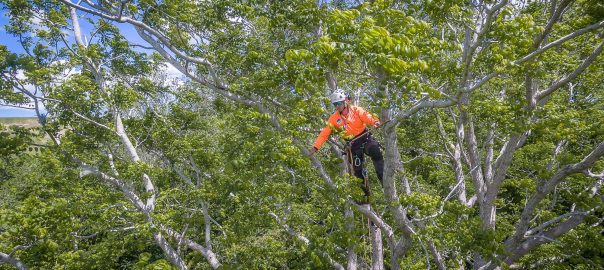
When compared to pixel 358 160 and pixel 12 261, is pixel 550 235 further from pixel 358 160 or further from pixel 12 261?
pixel 12 261

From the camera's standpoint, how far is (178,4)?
6.68m

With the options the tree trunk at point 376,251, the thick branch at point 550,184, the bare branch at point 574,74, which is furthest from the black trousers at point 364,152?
the bare branch at point 574,74

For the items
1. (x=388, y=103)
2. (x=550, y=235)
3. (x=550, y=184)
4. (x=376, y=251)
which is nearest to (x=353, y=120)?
(x=388, y=103)

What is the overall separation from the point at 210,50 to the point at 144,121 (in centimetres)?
359

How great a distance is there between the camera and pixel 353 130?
5266mm

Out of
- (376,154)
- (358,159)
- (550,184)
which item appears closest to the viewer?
(550,184)

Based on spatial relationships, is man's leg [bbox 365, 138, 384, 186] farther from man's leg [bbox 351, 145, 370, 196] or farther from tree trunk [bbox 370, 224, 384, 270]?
tree trunk [bbox 370, 224, 384, 270]

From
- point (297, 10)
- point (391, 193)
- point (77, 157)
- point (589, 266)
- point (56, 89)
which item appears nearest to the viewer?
point (391, 193)

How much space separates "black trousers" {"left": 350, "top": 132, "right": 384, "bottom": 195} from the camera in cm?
577

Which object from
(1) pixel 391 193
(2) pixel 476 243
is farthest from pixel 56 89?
(2) pixel 476 243

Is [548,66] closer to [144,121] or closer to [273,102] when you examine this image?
[273,102]

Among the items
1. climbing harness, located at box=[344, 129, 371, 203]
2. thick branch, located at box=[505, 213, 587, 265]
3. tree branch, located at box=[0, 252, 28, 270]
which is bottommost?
thick branch, located at box=[505, 213, 587, 265]

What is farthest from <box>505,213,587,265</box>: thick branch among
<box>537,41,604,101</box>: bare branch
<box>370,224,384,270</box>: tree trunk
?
<box>537,41,604,101</box>: bare branch

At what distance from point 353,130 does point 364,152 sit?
0.81 m
